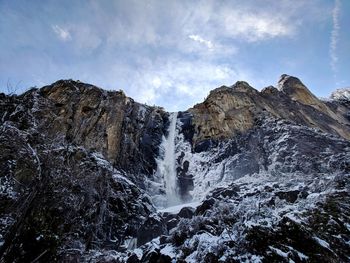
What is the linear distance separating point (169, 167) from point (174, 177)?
141 cm

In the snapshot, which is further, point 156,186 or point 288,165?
point 156,186

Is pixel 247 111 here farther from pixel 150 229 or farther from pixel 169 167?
pixel 150 229

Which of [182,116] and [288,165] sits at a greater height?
[182,116]

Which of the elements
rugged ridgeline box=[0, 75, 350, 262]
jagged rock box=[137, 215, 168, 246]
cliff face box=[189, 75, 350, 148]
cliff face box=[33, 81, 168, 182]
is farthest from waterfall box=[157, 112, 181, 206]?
jagged rock box=[137, 215, 168, 246]

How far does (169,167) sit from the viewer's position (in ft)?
85.2

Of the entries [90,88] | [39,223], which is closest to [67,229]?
[39,223]

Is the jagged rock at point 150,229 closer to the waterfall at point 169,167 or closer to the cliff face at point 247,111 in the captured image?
the waterfall at point 169,167

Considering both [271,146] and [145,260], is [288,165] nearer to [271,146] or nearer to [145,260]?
[271,146]

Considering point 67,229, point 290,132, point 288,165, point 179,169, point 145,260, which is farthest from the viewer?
point 179,169

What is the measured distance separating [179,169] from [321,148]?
426 inches

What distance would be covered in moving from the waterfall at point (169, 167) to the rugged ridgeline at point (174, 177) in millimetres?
139

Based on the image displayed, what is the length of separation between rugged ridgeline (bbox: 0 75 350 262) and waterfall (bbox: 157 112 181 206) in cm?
14

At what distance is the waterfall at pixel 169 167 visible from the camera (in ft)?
74.2

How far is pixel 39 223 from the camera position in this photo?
712 cm
